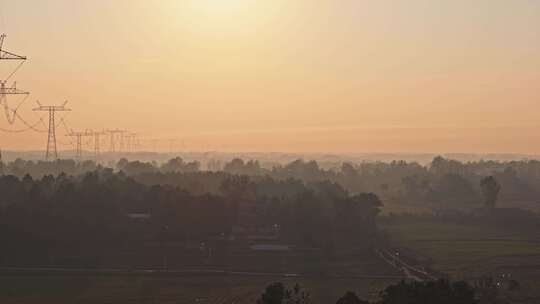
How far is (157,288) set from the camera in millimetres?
47688

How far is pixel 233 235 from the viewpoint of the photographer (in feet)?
223

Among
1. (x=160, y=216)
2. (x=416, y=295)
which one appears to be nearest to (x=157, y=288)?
(x=160, y=216)

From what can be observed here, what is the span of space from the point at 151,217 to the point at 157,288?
21.6 meters

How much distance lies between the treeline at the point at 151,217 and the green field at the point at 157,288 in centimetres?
918

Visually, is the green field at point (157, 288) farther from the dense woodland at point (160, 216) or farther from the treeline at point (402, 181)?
the treeline at point (402, 181)

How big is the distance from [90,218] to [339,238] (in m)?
20.9

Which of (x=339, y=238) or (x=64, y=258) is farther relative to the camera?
(x=339, y=238)

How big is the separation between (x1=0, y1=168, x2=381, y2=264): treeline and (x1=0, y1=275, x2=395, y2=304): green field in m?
9.18

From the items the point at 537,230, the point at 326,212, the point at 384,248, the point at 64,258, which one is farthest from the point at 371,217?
the point at 64,258

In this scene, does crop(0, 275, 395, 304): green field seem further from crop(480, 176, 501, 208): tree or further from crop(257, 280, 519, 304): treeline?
crop(480, 176, 501, 208): tree

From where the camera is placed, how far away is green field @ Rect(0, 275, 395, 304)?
4406cm

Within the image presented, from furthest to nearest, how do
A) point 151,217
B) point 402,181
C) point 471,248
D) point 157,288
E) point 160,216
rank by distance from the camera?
point 402,181, point 151,217, point 160,216, point 471,248, point 157,288

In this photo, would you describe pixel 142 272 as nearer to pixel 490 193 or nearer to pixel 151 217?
pixel 151 217

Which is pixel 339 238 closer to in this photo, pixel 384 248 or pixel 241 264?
pixel 384 248
